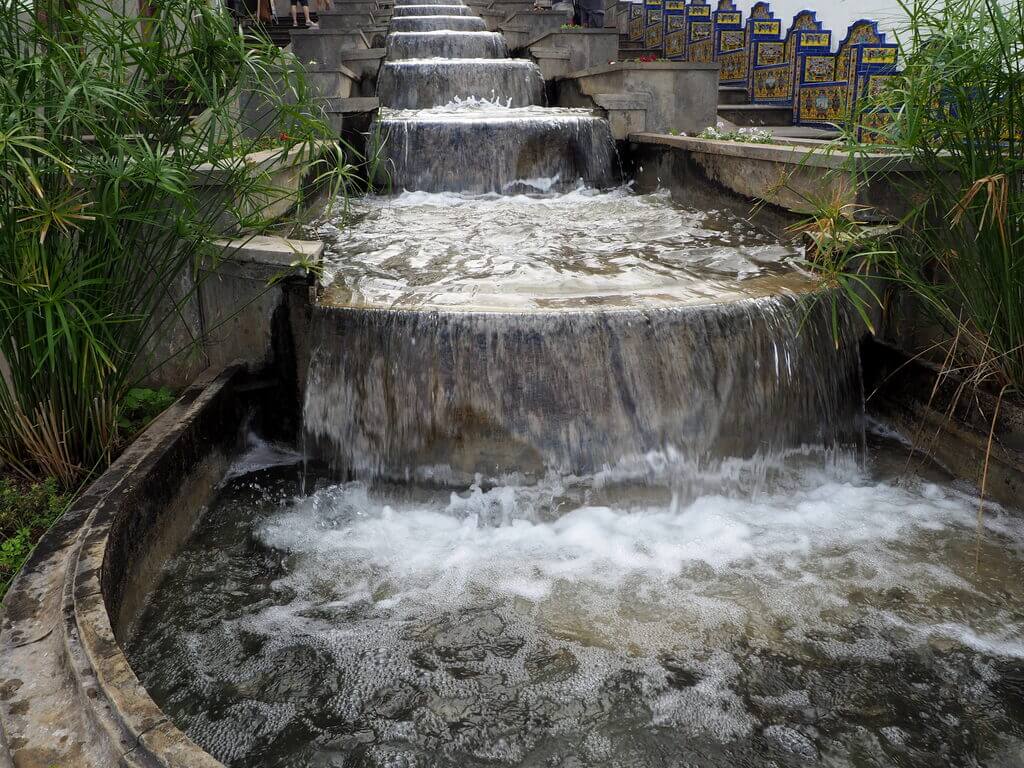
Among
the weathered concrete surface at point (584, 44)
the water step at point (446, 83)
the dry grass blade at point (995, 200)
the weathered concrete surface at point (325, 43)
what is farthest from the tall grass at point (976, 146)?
the weathered concrete surface at point (584, 44)

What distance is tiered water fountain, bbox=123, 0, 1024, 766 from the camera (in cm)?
244

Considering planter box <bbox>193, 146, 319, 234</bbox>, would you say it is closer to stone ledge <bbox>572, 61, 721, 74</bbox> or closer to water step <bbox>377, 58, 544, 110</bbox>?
stone ledge <bbox>572, 61, 721, 74</bbox>

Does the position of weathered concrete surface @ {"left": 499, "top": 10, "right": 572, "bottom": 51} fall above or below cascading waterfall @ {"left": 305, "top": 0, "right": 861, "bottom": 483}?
above

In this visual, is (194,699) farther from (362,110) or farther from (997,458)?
(362,110)

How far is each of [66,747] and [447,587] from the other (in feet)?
4.69

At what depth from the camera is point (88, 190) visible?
2816 millimetres

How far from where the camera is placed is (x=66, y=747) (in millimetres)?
1914

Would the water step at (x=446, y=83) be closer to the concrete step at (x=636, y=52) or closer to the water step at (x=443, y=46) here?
the water step at (x=443, y=46)

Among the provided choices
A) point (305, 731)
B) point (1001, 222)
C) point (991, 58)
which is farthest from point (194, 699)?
point (991, 58)

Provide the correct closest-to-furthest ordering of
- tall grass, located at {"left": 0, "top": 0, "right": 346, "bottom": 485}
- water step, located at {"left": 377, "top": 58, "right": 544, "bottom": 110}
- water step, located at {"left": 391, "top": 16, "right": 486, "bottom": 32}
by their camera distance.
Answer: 1. tall grass, located at {"left": 0, "top": 0, "right": 346, "bottom": 485}
2. water step, located at {"left": 377, "top": 58, "right": 544, "bottom": 110}
3. water step, located at {"left": 391, "top": 16, "right": 486, "bottom": 32}

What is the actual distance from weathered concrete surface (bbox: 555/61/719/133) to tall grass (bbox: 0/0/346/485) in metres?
5.37

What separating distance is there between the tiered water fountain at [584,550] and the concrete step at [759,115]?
504 centimetres

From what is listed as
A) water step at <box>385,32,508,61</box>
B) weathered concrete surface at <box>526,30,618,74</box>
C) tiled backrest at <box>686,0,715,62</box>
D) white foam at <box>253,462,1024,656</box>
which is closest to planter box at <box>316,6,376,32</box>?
water step at <box>385,32,508,61</box>

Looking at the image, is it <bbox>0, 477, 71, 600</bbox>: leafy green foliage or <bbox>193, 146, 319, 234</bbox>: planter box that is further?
<bbox>193, 146, 319, 234</bbox>: planter box
